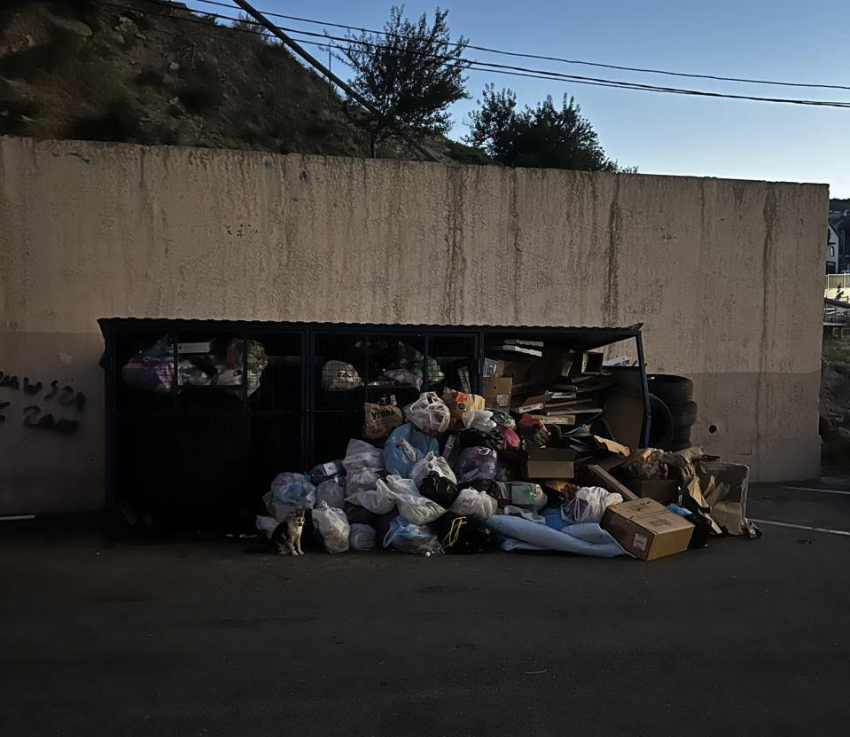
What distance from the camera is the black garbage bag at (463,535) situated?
620cm

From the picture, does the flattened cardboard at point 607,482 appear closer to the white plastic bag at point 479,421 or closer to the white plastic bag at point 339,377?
the white plastic bag at point 479,421

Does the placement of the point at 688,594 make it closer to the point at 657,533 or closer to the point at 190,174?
the point at 657,533

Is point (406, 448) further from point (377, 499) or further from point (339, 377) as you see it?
point (339, 377)

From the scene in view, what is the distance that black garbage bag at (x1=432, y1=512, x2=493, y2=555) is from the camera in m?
6.20

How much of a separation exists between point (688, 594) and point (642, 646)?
1150 mm

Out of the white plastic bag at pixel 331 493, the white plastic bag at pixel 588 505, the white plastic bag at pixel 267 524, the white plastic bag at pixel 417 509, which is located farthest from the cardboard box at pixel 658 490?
the white plastic bag at pixel 267 524

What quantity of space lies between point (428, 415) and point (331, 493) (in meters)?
1.12

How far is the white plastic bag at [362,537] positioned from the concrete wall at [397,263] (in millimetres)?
2857

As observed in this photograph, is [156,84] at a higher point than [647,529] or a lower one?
higher

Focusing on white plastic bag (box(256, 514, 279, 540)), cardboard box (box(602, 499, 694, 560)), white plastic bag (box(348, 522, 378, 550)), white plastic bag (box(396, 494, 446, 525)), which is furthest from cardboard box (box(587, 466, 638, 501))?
white plastic bag (box(256, 514, 279, 540))

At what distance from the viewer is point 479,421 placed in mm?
6750

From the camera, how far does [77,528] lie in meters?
7.04

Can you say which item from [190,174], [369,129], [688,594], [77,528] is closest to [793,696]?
[688,594]

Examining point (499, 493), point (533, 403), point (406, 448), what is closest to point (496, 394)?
point (533, 403)
